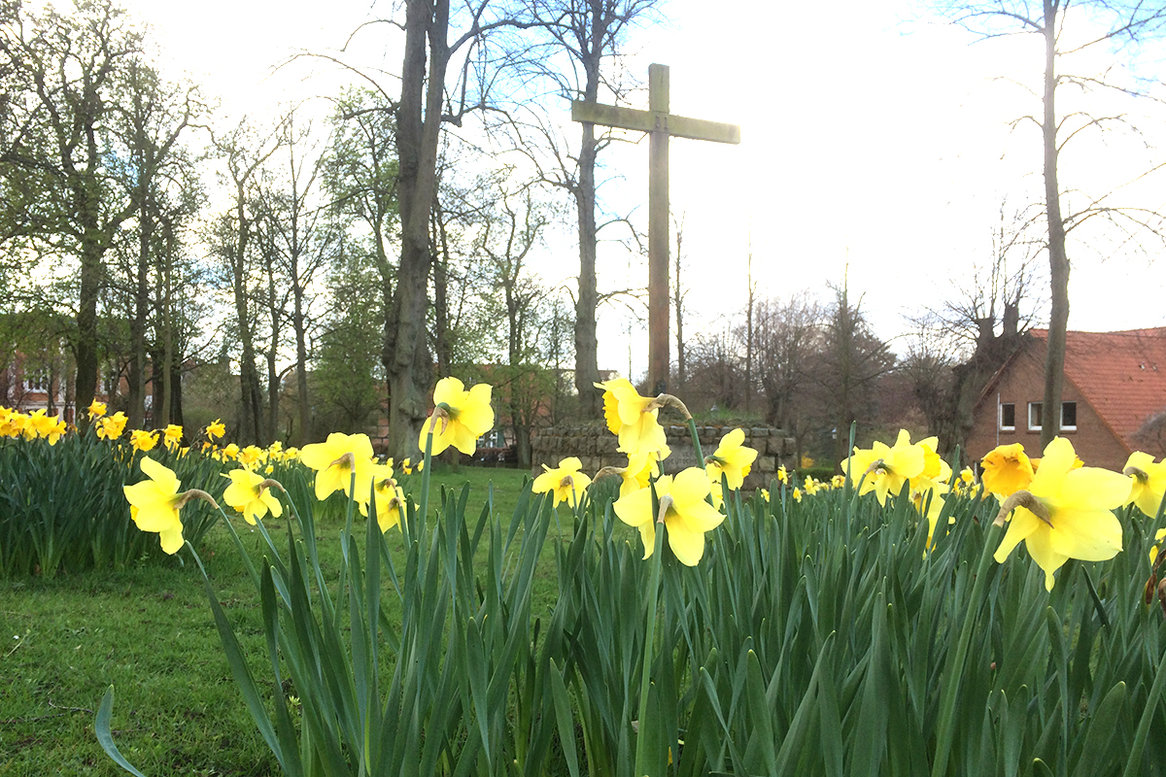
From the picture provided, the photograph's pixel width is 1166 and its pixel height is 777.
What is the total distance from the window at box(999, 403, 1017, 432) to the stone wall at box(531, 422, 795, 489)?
20.8m

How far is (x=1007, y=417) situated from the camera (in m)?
27.8

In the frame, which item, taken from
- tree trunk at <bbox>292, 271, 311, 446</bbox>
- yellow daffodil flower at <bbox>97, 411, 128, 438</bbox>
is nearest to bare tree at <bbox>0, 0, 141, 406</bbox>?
tree trunk at <bbox>292, 271, 311, 446</bbox>

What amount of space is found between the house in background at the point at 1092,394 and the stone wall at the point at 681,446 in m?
14.6

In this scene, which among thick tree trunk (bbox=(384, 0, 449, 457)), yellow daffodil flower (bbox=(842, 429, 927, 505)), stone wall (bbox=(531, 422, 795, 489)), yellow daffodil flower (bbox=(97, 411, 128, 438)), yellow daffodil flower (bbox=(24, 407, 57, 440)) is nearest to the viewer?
yellow daffodil flower (bbox=(842, 429, 927, 505))

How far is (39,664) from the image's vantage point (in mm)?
2506

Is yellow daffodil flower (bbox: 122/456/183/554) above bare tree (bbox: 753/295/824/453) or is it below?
A: below

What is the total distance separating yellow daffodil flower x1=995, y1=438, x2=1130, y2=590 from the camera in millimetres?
794

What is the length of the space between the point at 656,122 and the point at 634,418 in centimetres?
541

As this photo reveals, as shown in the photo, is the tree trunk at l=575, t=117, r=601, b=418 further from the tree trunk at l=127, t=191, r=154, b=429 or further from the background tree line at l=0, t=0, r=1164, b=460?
the tree trunk at l=127, t=191, r=154, b=429

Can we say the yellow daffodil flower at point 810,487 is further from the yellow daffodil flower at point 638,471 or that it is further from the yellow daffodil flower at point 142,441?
the yellow daffodil flower at point 142,441

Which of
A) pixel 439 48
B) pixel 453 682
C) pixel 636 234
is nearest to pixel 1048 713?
pixel 453 682

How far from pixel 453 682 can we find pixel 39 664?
217 centimetres

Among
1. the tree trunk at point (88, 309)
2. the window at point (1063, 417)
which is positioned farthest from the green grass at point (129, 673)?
the window at point (1063, 417)

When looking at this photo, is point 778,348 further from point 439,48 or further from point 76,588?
point 76,588
